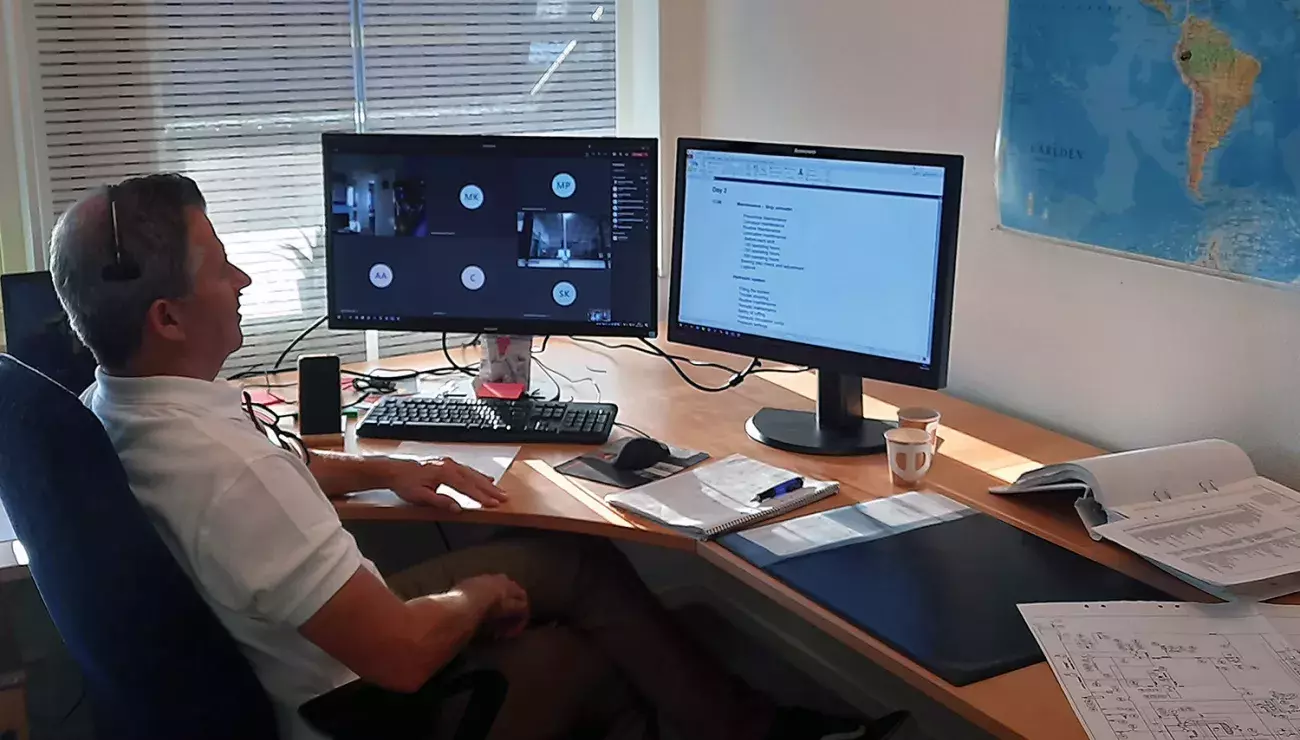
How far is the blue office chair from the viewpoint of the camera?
1509 millimetres

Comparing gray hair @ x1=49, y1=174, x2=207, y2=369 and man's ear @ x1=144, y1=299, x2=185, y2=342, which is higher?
gray hair @ x1=49, y1=174, x2=207, y2=369

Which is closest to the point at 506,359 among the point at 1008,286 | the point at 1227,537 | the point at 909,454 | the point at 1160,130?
the point at 909,454

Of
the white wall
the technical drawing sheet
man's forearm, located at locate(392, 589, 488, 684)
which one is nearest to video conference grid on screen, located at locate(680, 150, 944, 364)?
the white wall

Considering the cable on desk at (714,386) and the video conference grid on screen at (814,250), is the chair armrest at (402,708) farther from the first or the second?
the cable on desk at (714,386)

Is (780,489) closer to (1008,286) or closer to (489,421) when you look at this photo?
(489,421)

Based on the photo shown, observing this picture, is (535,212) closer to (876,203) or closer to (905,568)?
(876,203)

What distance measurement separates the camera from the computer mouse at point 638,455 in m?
2.14

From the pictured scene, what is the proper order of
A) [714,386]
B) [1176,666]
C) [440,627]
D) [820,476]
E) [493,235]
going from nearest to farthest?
[1176,666] → [440,627] → [820,476] → [493,235] → [714,386]

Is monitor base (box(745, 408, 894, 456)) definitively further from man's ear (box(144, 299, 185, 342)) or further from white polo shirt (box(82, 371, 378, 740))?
man's ear (box(144, 299, 185, 342))

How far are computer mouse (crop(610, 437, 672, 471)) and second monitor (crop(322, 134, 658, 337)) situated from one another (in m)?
0.34

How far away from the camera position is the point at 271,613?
1.60 metres

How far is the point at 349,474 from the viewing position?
2.09 metres

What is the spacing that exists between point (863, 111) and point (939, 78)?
236 mm

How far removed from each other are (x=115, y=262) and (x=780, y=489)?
3.20 feet
